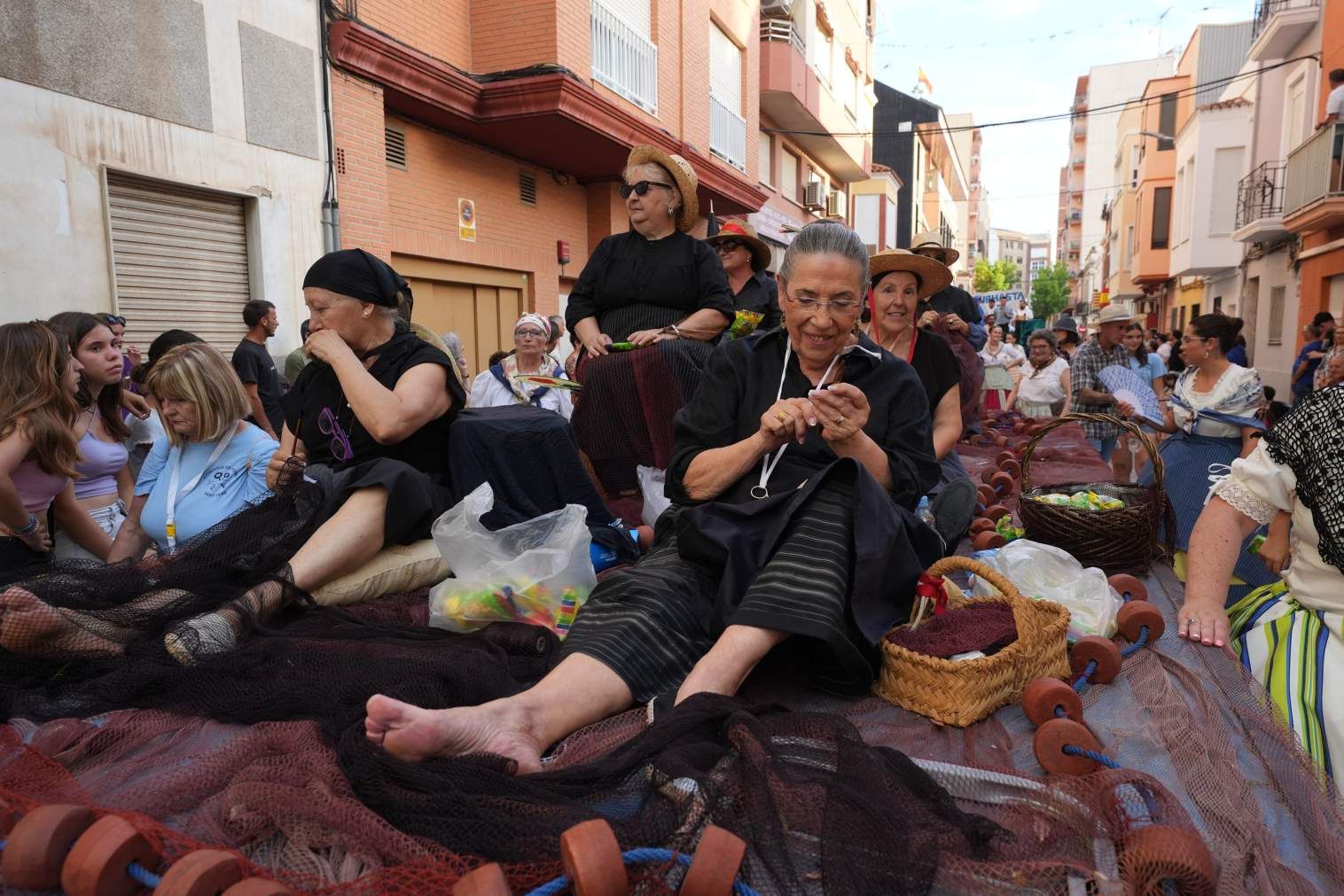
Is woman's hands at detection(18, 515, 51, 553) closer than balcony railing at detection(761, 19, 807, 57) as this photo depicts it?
Yes

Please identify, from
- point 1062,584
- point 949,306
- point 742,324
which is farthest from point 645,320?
point 949,306

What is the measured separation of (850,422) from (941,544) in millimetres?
554

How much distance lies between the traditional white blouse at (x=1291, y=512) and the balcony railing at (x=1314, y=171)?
1688 cm

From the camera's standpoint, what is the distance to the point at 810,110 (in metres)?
19.9

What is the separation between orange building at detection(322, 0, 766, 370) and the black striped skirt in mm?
7285

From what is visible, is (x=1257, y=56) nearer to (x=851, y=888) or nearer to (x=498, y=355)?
(x=498, y=355)

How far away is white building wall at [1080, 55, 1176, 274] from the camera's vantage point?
57.6 metres

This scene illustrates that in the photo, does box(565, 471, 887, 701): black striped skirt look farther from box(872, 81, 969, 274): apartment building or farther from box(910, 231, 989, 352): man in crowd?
box(872, 81, 969, 274): apartment building


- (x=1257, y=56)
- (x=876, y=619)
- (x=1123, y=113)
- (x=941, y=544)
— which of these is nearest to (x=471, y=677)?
(x=876, y=619)

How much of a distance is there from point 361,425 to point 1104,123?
74.3 meters

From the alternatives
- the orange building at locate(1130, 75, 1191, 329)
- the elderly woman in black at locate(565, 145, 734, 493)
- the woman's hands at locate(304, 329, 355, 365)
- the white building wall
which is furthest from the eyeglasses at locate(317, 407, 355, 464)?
the white building wall

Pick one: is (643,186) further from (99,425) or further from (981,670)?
(981,670)

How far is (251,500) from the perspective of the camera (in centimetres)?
345

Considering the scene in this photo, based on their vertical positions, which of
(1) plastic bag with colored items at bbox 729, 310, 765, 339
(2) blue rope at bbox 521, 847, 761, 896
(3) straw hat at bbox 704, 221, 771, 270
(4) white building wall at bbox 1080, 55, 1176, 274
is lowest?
(2) blue rope at bbox 521, 847, 761, 896
